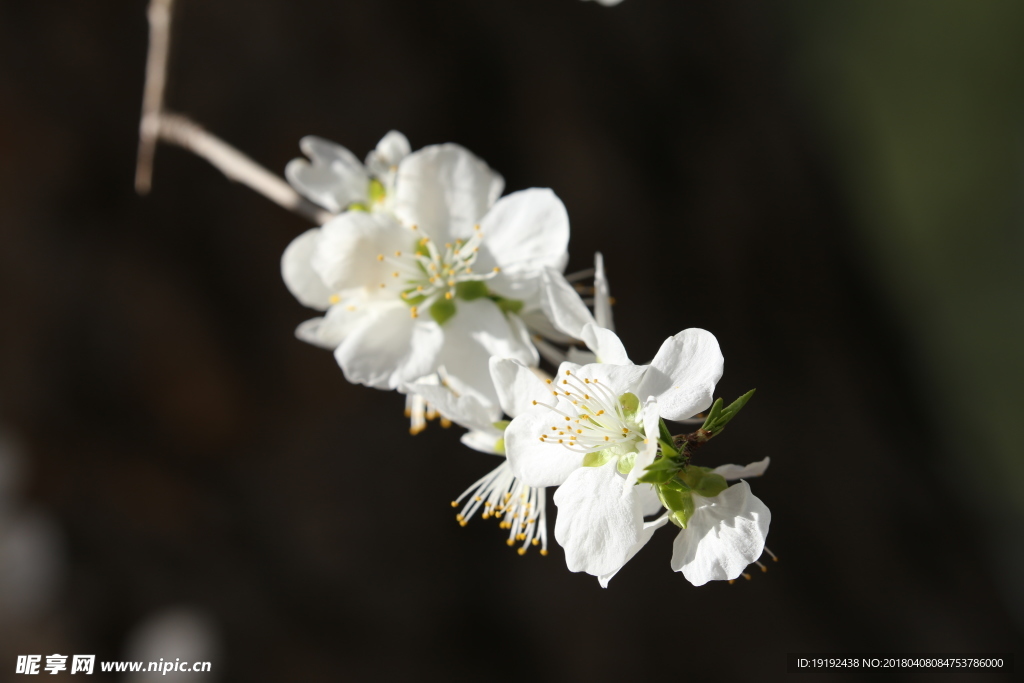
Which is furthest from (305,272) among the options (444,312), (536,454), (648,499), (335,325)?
(648,499)

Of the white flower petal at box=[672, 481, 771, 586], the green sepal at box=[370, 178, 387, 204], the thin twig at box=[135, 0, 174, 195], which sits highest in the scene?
the thin twig at box=[135, 0, 174, 195]

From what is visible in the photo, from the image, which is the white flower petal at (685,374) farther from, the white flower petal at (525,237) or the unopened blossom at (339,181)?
the unopened blossom at (339,181)

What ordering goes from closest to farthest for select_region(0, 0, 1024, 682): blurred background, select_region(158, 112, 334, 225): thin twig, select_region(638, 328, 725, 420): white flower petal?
1. select_region(638, 328, 725, 420): white flower petal
2. select_region(158, 112, 334, 225): thin twig
3. select_region(0, 0, 1024, 682): blurred background

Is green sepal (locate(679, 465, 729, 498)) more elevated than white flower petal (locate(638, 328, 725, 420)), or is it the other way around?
white flower petal (locate(638, 328, 725, 420))

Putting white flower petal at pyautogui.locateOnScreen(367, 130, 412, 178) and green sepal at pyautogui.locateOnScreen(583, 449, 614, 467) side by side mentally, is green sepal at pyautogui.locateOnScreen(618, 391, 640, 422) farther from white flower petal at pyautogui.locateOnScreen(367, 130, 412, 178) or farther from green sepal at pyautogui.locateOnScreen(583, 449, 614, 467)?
white flower petal at pyautogui.locateOnScreen(367, 130, 412, 178)

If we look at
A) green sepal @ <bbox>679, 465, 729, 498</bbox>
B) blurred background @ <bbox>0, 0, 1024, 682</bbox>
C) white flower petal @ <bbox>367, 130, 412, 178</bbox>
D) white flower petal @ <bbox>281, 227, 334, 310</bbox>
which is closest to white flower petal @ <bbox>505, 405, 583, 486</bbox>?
green sepal @ <bbox>679, 465, 729, 498</bbox>

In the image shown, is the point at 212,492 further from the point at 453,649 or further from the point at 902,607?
the point at 902,607

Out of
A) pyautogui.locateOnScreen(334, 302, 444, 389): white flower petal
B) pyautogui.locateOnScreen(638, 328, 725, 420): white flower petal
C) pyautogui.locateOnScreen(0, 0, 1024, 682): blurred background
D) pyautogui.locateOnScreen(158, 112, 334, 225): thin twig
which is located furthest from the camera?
pyautogui.locateOnScreen(0, 0, 1024, 682): blurred background

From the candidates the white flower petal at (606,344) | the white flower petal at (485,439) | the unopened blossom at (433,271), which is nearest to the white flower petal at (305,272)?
the unopened blossom at (433,271)
